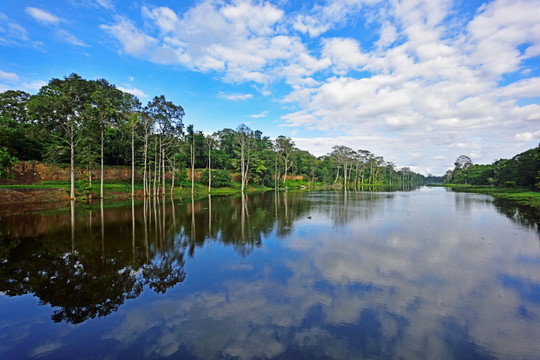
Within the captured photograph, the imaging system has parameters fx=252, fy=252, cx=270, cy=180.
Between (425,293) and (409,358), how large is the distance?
2.63 meters

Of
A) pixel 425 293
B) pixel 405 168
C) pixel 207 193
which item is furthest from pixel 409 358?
pixel 405 168

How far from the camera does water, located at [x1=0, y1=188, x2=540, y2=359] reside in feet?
13.9

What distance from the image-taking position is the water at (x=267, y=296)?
4.23m

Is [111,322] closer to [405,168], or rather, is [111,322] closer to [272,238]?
[272,238]

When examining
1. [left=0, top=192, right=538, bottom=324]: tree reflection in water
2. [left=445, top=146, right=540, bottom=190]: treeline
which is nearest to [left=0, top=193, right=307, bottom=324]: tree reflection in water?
[left=0, top=192, right=538, bottom=324]: tree reflection in water

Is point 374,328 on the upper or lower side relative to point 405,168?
lower

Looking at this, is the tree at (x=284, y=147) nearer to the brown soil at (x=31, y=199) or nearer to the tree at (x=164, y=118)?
the tree at (x=164, y=118)

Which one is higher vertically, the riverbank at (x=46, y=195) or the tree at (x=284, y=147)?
the tree at (x=284, y=147)

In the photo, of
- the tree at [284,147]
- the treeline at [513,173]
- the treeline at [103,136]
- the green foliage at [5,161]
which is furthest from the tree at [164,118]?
the treeline at [513,173]

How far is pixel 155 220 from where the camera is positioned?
15.5 metres

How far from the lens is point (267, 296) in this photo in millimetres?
5941

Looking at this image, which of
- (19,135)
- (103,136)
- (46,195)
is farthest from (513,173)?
(19,135)

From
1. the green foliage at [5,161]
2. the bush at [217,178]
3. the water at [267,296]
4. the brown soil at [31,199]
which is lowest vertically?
the water at [267,296]

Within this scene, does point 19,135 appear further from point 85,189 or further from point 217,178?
point 217,178
